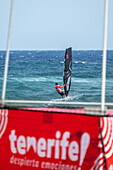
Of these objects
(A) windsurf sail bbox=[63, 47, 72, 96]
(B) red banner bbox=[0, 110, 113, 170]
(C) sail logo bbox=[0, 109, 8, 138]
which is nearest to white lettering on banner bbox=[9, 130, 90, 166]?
(B) red banner bbox=[0, 110, 113, 170]

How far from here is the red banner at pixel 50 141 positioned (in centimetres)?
397

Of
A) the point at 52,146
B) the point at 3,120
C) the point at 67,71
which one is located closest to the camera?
the point at 52,146

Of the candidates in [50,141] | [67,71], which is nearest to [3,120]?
[50,141]

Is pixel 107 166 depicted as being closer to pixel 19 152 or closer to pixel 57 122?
pixel 57 122

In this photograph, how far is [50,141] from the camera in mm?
4145

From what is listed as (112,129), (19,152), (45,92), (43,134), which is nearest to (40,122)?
(43,134)

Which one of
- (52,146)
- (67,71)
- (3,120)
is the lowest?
(52,146)

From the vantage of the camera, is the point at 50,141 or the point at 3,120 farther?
the point at 3,120

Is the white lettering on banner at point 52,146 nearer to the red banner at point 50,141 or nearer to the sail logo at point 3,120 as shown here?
the red banner at point 50,141

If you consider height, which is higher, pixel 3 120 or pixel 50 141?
pixel 3 120

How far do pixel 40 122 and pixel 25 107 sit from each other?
0.30m

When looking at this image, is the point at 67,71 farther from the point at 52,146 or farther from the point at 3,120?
the point at 52,146

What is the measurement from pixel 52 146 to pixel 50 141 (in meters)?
0.06

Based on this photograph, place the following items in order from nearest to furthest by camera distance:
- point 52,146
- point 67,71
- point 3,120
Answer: point 52,146
point 3,120
point 67,71
